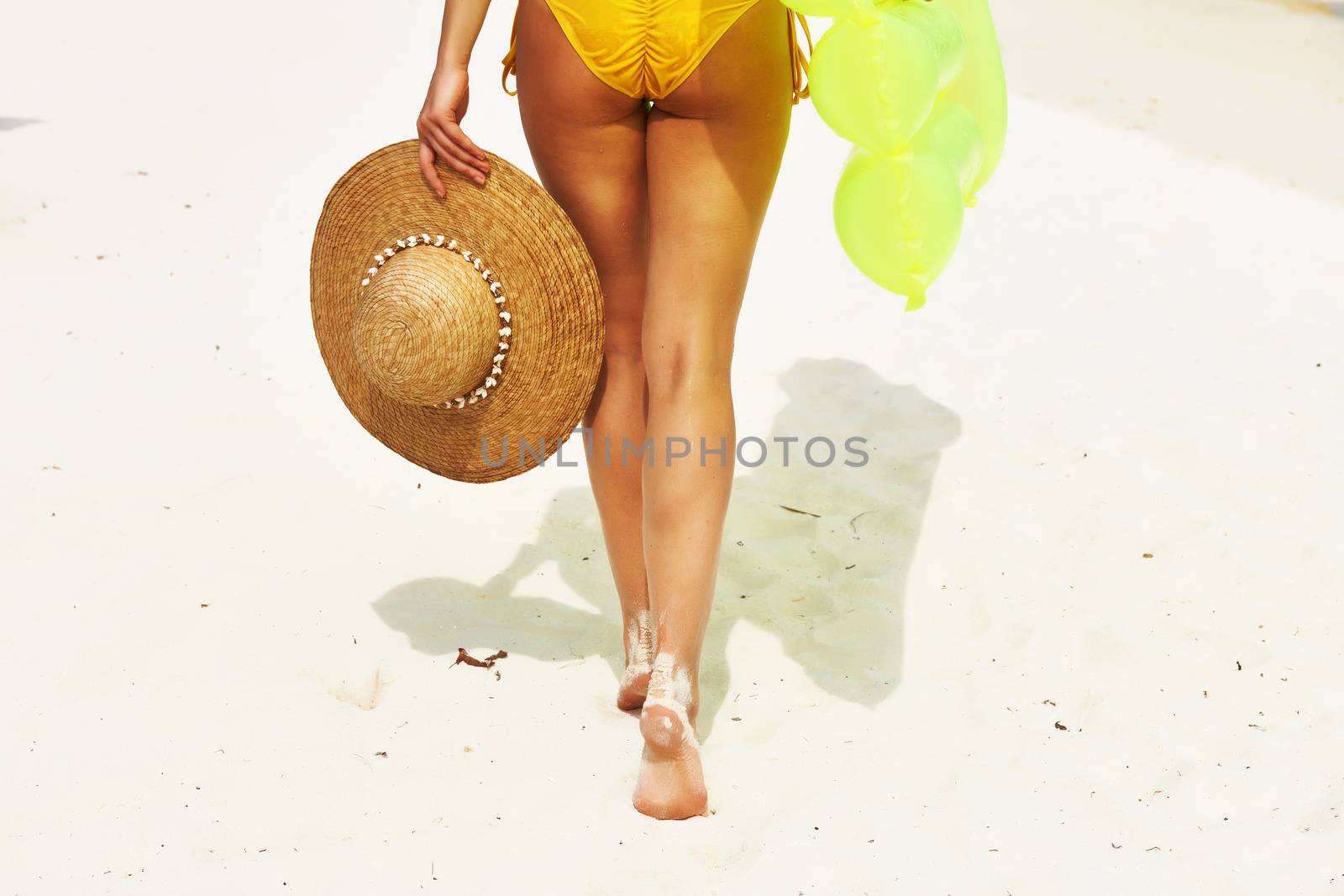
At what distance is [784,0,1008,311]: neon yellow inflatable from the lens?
6.06 ft

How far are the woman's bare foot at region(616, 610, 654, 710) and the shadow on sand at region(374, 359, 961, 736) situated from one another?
0.45 ft

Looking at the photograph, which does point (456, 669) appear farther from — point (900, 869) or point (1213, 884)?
point (1213, 884)

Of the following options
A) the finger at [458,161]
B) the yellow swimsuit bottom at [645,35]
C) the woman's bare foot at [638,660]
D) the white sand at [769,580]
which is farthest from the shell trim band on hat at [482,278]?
the white sand at [769,580]

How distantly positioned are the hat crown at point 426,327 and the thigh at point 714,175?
29 cm

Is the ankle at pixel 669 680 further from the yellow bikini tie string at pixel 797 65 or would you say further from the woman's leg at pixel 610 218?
the yellow bikini tie string at pixel 797 65

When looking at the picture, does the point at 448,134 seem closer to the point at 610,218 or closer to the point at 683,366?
the point at 610,218

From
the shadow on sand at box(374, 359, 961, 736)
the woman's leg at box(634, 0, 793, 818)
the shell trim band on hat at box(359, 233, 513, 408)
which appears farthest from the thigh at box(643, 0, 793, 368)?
the shadow on sand at box(374, 359, 961, 736)

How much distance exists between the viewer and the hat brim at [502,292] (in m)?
2.07

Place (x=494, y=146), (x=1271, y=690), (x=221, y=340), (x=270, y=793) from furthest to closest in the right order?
(x=494, y=146)
(x=221, y=340)
(x=1271, y=690)
(x=270, y=793)

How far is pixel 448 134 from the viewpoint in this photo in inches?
81.7

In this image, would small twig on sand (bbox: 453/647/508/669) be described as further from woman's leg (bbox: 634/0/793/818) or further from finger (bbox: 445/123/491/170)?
finger (bbox: 445/123/491/170)

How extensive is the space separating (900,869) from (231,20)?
5815 mm

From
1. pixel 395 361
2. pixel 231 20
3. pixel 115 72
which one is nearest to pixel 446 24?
pixel 395 361

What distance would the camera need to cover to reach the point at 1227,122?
6254mm
